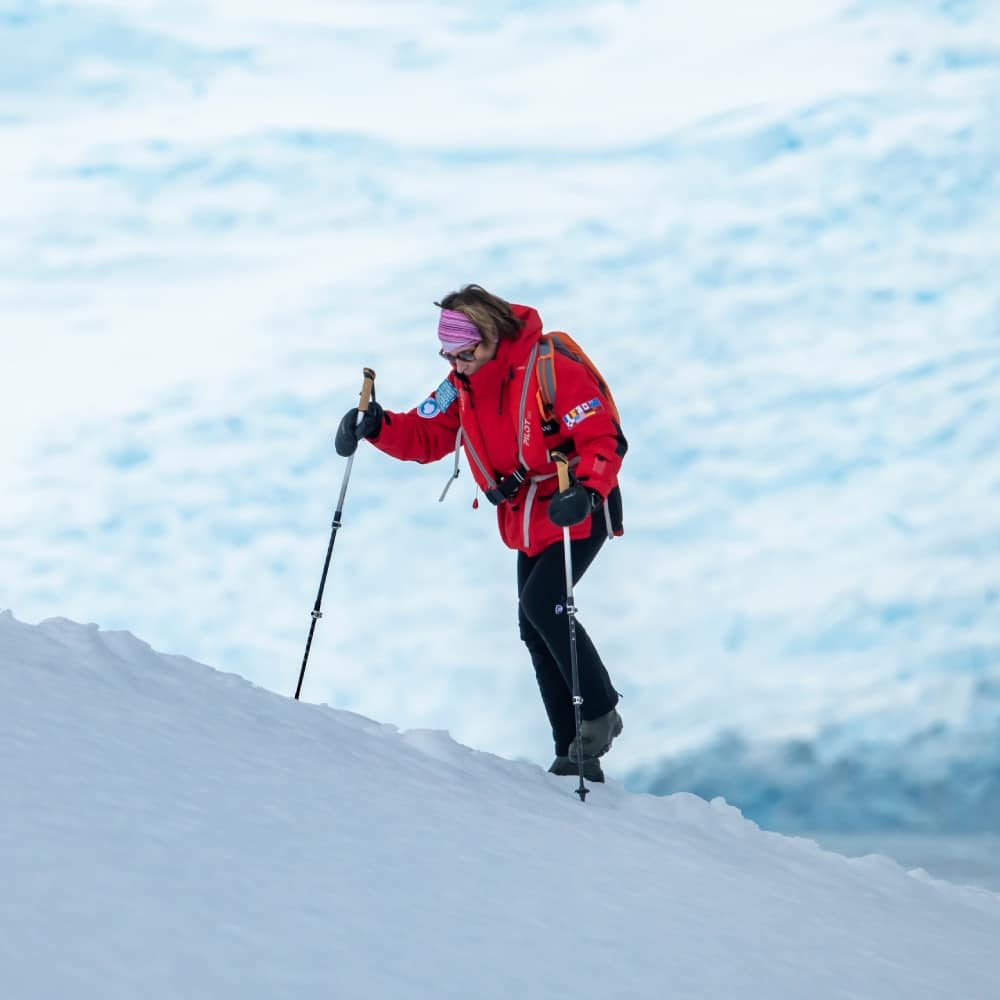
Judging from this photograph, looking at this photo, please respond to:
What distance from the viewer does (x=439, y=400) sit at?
22.7 ft

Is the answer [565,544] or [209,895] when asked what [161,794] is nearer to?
[209,895]

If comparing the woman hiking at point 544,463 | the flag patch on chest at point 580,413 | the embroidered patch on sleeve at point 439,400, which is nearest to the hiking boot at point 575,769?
the woman hiking at point 544,463

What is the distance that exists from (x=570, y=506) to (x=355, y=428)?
1599 mm

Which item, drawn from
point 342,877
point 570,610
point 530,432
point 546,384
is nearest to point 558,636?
point 570,610

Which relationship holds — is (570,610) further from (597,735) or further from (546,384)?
(546,384)

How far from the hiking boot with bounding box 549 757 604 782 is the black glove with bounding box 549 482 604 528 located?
1333 millimetres

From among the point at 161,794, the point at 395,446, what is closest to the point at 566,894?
the point at 161,794

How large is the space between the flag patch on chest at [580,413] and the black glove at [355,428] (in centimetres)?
127

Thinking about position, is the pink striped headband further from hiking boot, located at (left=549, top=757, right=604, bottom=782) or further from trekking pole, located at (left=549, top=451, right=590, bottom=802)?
hiking boot, located at (left=549, top=757, right=604, bottom=782)

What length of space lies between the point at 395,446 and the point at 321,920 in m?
3.97

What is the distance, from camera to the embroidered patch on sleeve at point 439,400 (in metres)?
6.86

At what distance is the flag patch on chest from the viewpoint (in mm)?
6211

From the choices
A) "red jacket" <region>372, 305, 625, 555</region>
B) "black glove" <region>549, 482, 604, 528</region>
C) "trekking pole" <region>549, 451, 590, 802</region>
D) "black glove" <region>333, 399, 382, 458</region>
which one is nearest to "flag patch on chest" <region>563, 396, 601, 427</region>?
"red jacket" <region>372, 305, 625, 555</region>

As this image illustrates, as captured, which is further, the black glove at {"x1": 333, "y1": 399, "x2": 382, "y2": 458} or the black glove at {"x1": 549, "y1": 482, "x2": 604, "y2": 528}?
the black glove at {"x1": 333, "y1": 399, "x2": 382, "y2": 458}
